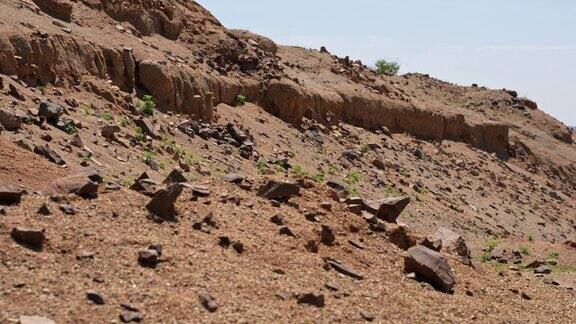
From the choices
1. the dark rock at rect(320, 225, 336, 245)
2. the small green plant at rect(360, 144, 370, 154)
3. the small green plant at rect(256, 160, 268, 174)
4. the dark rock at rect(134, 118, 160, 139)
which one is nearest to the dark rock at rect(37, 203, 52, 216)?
the dark rock at rect(320, 225, 336, 245)

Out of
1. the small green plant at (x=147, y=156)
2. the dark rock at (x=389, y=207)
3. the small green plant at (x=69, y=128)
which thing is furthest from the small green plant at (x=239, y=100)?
the dark rock at (x=389, y=207)

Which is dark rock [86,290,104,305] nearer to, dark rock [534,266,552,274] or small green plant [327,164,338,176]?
dark rock [534,266,552,274]

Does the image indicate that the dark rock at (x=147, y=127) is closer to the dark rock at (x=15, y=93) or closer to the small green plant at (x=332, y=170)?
the dark rock at (x=15, y=93)

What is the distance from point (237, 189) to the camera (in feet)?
34.2

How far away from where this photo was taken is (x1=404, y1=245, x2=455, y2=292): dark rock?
31.1ft

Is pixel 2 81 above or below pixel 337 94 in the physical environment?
below

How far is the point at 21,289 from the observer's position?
6680mm

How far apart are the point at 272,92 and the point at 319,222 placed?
15754mm

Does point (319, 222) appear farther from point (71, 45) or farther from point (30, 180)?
point (71, 45)

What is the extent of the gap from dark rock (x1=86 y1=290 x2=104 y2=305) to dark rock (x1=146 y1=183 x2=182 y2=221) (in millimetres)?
2168

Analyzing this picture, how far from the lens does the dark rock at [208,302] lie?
7094 millimetres

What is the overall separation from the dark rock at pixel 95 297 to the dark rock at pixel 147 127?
11.0m

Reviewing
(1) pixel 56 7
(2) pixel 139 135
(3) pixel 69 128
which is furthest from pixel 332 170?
(3) pixel 69 128

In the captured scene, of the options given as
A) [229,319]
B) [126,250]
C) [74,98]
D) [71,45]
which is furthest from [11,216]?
[71,45]
